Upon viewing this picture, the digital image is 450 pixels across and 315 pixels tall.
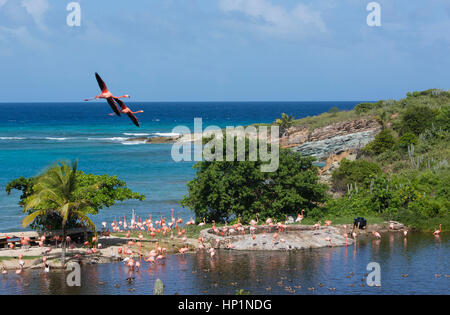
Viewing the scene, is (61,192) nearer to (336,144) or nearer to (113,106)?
(113,106)

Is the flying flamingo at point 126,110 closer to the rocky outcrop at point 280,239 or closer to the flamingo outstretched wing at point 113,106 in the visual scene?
the flamingo outstretched wing at point 113,106

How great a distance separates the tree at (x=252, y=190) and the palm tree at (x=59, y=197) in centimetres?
1177

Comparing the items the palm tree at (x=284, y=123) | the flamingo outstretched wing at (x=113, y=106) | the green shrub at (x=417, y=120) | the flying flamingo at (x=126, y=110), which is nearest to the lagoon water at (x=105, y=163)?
the palm tree at (x=284, y=123)

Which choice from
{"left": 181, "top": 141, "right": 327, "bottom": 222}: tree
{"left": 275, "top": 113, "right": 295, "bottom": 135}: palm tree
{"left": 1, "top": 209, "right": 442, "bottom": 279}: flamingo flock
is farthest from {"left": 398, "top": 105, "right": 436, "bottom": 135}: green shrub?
{"left": 275, "top": 113, "right": 295, "bottom": 135}: palm tree

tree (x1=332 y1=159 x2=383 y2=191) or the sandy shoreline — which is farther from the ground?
tree (x1=332 y1=159 x2=383 y2=191)

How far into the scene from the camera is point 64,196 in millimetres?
30156

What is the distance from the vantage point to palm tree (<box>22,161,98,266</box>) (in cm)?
2953

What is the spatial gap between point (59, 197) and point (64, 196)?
26 centimetres

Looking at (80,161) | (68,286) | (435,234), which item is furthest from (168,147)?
(68,286)

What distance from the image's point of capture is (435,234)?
1502 inches

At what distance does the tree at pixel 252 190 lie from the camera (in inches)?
1597
